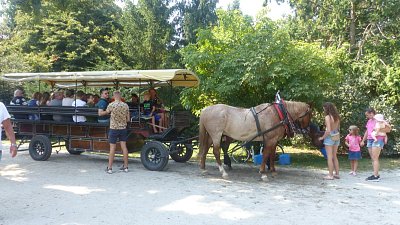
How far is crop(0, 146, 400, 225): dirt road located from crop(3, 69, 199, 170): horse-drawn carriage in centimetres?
65

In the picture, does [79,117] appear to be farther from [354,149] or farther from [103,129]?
[354,149]

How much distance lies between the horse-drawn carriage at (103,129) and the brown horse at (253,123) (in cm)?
111

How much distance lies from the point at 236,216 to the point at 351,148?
196 inches

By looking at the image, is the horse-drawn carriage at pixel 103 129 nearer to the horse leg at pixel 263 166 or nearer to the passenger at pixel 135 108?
the passenger at pixel 135 108

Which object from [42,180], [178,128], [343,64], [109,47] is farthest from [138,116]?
[109,47]

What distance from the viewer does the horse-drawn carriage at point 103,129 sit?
29.7ft

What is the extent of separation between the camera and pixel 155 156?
9.13 m

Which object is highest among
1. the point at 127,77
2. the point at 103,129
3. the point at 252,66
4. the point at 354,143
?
the point at 252,66

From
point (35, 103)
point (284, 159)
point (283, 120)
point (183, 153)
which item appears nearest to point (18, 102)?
point (35, 103)

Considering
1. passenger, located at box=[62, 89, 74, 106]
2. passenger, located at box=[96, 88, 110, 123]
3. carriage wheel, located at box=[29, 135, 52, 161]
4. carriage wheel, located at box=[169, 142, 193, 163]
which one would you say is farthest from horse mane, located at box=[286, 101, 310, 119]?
carriage wheel, located at box=[29, 135, 52, 161]

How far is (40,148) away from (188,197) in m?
5.97

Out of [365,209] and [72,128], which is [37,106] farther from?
[365,209]

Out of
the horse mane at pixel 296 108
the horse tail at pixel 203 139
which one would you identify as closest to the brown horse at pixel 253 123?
the horse mane at pixel 296 108

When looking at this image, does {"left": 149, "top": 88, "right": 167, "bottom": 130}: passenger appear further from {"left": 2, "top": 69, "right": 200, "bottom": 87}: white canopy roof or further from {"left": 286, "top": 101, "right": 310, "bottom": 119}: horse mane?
{"left": 286, "top": 101, "right": 310, "bottom": 119}: horse mane
